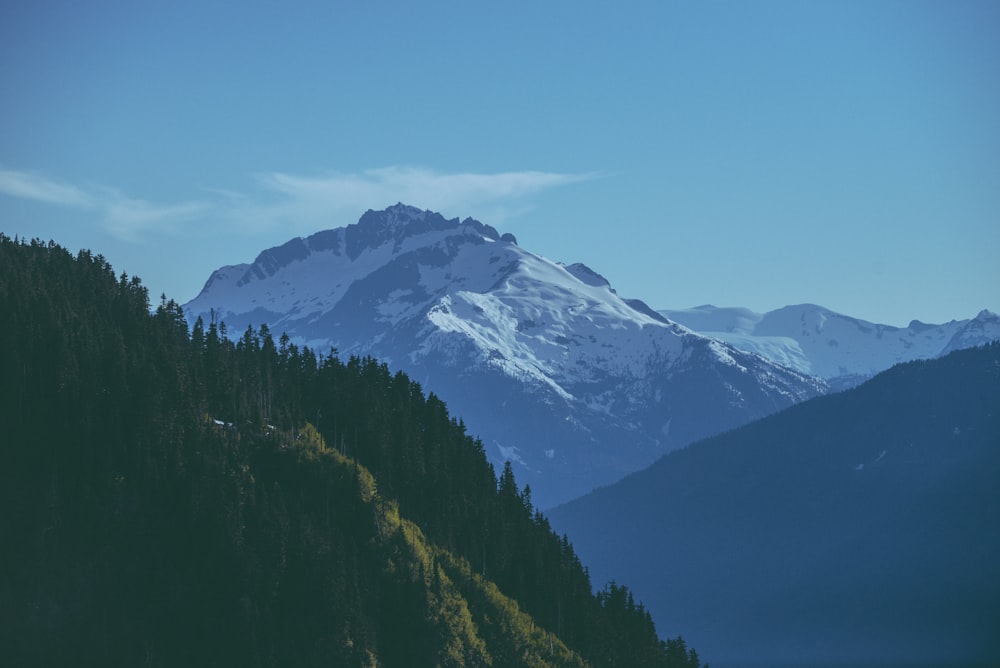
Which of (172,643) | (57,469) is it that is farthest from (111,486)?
(172,643)

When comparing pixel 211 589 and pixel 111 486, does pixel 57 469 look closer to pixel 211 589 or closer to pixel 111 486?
pixel 111 486

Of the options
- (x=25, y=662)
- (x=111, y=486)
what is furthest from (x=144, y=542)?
(x=25, y=662)

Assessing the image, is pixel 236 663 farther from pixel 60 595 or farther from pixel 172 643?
pixel 60 595

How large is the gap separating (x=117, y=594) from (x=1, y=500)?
19.0m

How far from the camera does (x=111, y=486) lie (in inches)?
7830

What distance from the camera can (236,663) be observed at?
633 ft

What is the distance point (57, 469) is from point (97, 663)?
27.9 m

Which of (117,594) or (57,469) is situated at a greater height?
(57,469)

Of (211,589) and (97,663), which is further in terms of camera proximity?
(211,589)

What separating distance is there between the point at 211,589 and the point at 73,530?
1884 centimetres

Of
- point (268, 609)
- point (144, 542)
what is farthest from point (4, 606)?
point (268, 609)

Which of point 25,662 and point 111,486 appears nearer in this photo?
point 25,662

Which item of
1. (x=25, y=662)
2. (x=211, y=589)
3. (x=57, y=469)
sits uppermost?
(x=57, y=469)

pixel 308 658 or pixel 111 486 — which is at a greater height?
pixel 111 486
